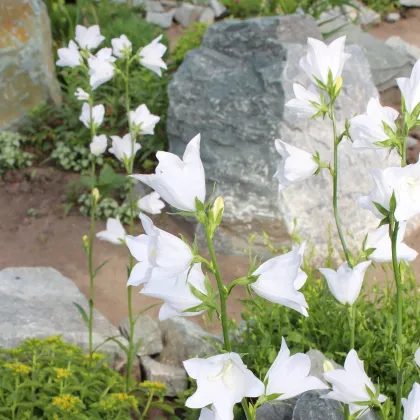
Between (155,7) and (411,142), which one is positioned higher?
(411,142)

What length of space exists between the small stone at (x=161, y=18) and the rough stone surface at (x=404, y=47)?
8.03ft

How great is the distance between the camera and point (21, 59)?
6.08m

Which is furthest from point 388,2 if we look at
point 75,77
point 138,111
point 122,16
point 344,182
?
point 138,111

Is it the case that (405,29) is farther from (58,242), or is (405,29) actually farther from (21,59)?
(58,242)

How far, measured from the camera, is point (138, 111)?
3.04m

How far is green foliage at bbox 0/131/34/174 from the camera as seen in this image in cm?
562

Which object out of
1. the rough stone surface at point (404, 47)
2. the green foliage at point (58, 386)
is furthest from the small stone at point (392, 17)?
the green foliage at point (58, 386)

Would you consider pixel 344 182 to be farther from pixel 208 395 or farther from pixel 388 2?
pixel 388 2

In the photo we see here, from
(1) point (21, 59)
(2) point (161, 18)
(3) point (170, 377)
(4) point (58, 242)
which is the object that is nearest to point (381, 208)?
(3) point (170, 377)

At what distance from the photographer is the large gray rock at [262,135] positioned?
15.5 ft

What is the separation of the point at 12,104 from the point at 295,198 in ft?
8.62

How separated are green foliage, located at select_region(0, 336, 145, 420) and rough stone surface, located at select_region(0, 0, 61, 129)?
3372 millimetres

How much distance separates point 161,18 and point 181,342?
5783mm

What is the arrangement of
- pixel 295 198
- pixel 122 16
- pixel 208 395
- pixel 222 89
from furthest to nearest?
pixel 122 16 → pixel 222 89 → pixel 295 198 → pixel 208 395
